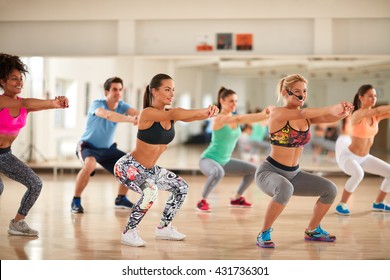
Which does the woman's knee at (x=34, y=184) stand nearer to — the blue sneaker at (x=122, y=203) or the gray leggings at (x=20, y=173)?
the gray leggings at (x=20, y=173)

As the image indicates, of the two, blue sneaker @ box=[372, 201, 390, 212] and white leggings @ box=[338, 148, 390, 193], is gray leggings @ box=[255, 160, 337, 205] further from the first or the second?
blue sneaker @ box=[372, 201, 390, 212]

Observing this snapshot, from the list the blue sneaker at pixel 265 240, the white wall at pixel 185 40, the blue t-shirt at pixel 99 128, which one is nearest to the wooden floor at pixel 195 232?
the blue sneaker at pixel 265 240

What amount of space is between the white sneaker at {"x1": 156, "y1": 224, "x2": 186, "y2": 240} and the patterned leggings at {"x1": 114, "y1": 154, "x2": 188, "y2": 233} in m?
0.25

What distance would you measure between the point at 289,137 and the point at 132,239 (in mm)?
1208

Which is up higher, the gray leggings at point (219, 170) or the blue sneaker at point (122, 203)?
the gray leggings at point (219, 170)

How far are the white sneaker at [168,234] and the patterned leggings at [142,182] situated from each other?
0.83 feet

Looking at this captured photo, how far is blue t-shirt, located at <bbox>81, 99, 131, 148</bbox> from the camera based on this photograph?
5504 millimetres

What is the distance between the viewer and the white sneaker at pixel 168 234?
4312 millimetres

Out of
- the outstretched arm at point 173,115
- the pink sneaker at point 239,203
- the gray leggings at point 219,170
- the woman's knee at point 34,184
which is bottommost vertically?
the pink sneaker at point 239,203

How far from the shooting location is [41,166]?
9234 mm

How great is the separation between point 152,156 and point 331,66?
5.33 m

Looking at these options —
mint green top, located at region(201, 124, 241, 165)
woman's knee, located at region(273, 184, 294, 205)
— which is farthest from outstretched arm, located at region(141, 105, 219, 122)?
mint green top, located at region(201, 124, 241, 165)
